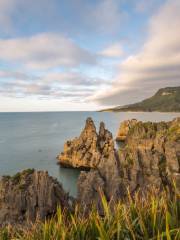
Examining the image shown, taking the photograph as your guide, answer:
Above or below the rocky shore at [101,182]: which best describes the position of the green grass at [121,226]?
above

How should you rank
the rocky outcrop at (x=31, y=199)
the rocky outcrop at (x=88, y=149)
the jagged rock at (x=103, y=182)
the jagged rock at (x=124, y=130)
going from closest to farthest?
the rocky outcrop at (x=31, y=199)
the jagged rock at (x=103, y=182)
the rocky outcrop at (x=88, y=149)
the jagged rock at (x=124, y=130)

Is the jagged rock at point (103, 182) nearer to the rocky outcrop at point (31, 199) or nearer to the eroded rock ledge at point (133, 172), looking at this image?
the eroded rock ledge at point (133, 172)

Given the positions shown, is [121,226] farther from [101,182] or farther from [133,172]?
[133,172]

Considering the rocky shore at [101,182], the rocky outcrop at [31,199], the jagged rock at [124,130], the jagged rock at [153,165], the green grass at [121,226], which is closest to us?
the green grass at [121,226]

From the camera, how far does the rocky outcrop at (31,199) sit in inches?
1218

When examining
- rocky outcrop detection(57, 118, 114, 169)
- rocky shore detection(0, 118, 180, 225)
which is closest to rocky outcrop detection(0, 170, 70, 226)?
rocky shore detection(0, 118, 180, 225)

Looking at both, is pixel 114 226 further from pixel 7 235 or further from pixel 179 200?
pixel 7 235

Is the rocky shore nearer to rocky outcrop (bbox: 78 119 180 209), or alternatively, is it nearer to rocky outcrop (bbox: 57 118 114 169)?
rocky outcrop (bbox: 78 119 180 209)

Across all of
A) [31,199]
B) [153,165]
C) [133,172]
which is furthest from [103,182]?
[31,199]

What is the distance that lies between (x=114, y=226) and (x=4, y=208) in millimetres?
26341

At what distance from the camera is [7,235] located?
9875 mm

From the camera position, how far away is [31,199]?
104 feet

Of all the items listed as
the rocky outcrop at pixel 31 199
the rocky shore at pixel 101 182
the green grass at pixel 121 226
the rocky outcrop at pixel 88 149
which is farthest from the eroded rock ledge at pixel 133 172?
the green grass at pixel 121 226

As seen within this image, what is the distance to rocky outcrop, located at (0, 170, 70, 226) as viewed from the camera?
30.9 m
